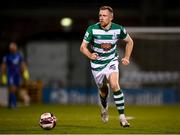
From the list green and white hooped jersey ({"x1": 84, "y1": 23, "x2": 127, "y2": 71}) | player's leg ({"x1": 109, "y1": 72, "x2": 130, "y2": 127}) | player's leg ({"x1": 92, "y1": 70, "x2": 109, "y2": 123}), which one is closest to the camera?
player's leg ({"x1": 109, "y1": 72, "x2": 130, "y2": 127})

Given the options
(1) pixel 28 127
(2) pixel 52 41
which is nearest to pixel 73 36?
(2) pixel 52 41

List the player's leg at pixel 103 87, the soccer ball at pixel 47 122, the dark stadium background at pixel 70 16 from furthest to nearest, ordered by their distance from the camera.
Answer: the dark stadium background at pixel 70 16
the player's leg at pixel 103 87
the soccer ball at pixel 47 122

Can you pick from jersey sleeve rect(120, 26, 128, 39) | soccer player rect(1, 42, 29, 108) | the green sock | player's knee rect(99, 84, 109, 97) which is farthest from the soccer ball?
soccer player rect(1, 42, 29, 108)

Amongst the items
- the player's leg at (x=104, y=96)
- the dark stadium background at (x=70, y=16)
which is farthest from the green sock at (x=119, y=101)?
the dark stadium background at (x=70, y=16)

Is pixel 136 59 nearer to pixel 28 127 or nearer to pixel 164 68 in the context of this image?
pixel 164 68

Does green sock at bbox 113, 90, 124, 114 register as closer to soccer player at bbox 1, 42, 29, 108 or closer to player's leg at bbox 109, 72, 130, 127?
player's leg at bbox 109, 72, 130, 127

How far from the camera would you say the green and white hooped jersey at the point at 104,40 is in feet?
44.2

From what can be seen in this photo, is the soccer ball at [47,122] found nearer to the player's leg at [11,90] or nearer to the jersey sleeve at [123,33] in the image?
the jersey sleeve at [123,33]

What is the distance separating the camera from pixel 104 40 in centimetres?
1354

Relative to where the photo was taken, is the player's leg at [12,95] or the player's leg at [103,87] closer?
the player's leg at [103,87]

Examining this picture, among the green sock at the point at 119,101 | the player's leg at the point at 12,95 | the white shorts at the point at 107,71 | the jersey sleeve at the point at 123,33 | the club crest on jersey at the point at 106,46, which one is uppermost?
the jersey sleeve at the point at 123,33

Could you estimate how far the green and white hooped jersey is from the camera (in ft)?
44.2

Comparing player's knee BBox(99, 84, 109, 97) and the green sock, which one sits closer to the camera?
the green sock

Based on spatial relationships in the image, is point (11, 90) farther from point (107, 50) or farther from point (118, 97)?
point (118, 97)
